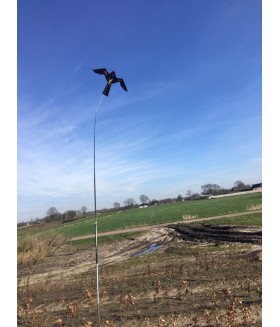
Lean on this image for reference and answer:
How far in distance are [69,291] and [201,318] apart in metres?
4.09

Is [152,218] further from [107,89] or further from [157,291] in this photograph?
[107,89]

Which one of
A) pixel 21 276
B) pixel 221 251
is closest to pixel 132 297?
pixel 221 251

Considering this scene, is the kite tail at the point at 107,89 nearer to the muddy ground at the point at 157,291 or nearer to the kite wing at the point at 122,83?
the kite wing at the point at 122,83

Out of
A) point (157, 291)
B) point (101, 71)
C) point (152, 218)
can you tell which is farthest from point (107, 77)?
point (152, 218)

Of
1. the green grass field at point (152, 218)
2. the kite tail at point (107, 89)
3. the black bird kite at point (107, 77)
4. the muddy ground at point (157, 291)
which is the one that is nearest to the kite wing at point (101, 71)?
the black bird kite at point (107, 77)

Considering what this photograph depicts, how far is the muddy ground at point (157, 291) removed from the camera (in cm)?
566

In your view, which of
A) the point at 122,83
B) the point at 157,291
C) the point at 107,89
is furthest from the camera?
the point at 157,291

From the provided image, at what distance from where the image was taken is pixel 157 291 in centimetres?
713

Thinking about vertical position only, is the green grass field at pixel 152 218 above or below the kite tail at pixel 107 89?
below

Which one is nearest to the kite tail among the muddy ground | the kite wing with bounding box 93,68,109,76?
the kite wing with bounding box 93,68,109,76
